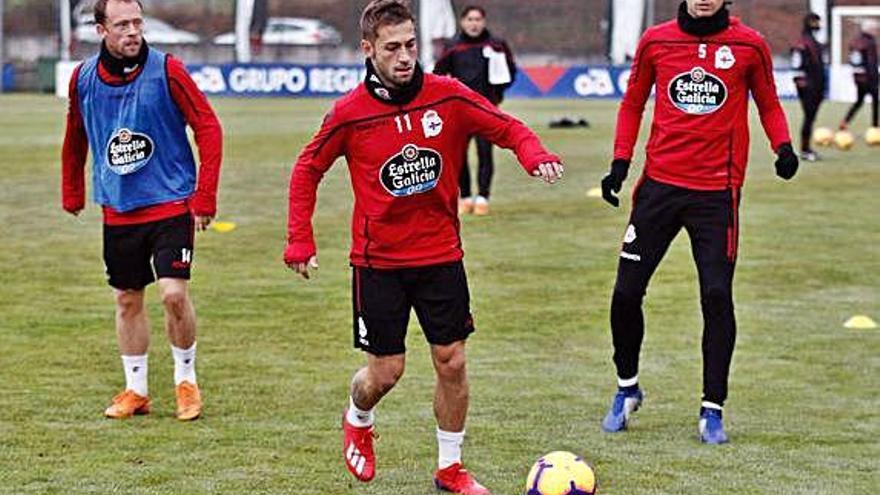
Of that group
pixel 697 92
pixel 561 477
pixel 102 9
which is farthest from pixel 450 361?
pixel 102 9

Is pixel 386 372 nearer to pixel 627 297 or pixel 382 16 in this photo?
pixel 382 16

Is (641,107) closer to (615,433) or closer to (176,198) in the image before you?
(615,433)

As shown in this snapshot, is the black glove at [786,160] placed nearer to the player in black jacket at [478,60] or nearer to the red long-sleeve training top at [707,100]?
the red long-sleeve training top at [707,100]

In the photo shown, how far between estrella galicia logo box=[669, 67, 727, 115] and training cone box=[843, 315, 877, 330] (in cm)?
397

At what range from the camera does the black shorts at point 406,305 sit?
24.7ft

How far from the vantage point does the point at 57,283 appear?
14469 millimetres

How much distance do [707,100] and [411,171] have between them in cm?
183

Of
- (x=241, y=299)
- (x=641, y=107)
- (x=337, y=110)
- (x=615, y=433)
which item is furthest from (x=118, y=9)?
(x=241, y=299)

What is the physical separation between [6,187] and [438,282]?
49.5ft

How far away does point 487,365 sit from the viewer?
35.7ft

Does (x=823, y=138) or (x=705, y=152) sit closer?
(x=705, y=152)

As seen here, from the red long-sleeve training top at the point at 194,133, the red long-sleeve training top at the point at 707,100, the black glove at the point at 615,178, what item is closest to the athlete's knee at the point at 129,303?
the red long-sleeve training top at the point at 194,133

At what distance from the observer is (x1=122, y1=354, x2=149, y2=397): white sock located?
934cm

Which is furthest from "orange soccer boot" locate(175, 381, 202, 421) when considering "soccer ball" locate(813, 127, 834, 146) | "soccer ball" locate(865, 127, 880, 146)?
"soccer ball" locate(865, 127, 880, 146)
